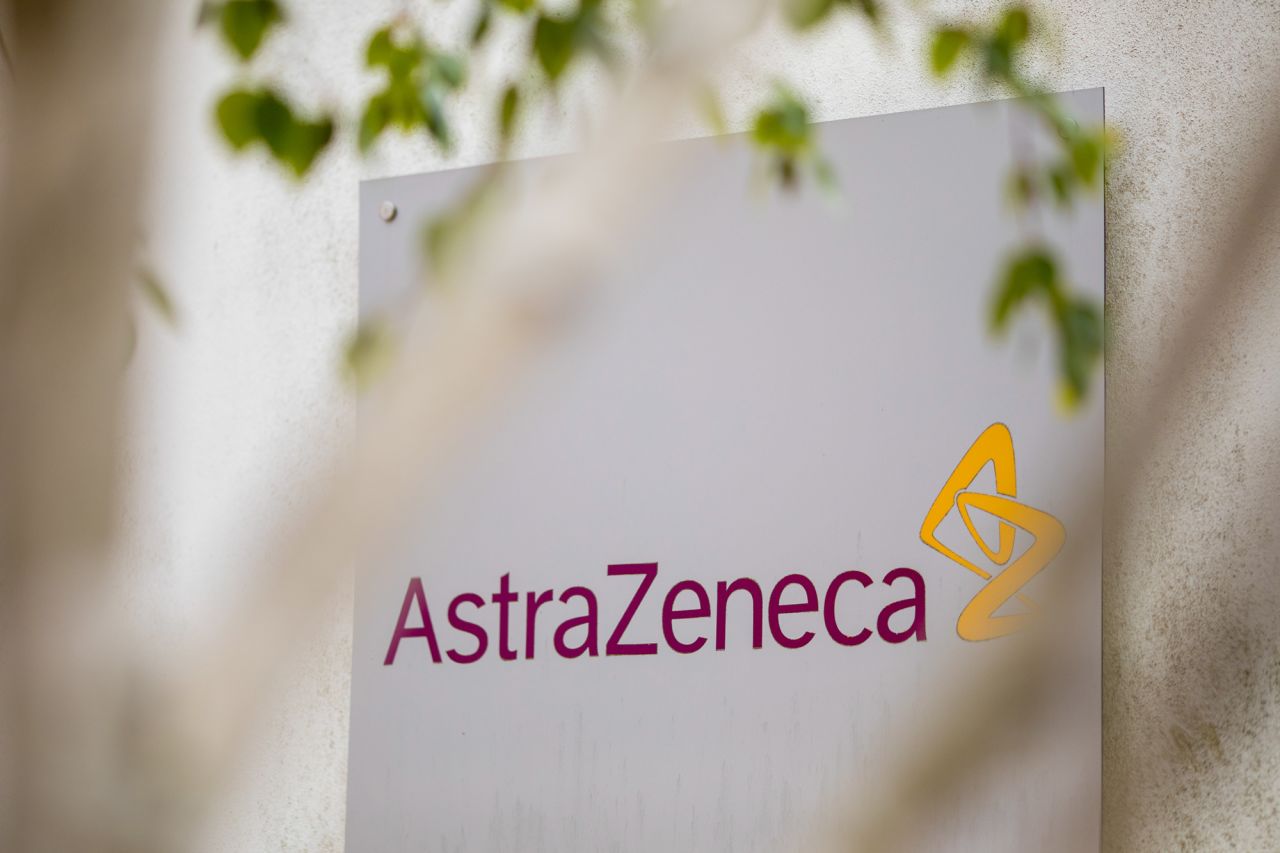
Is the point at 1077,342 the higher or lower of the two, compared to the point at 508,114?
lower

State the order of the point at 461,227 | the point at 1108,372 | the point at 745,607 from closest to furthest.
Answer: the point at 461,227, the point at 1108,372, the point at 745,607

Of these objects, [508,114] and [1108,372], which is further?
[1108,372]

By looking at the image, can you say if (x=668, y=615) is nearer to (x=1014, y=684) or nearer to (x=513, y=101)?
(x=513, y=101)

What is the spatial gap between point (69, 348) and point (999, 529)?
91.4 inches

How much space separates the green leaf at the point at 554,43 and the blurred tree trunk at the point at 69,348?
22.1 inches

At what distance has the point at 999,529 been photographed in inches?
112

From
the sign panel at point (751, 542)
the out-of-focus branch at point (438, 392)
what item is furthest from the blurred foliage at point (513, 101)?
the sign panel at point (751, 542)

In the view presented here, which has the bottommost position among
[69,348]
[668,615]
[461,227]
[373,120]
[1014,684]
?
[668,615]

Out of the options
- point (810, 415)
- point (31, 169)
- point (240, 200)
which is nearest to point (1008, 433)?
point (810, 415)

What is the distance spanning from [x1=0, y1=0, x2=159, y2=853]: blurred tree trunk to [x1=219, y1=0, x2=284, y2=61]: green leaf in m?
0.49

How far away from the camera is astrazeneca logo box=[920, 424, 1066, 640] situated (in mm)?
2803

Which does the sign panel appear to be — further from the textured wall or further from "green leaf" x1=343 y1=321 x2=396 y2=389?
"green leaf" x1=343 y1=321 x2=396 y2=389

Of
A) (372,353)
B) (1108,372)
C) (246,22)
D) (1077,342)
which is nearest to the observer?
(372,353)

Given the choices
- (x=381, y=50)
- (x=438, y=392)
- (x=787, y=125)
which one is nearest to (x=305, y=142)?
(x=381, y=50)
